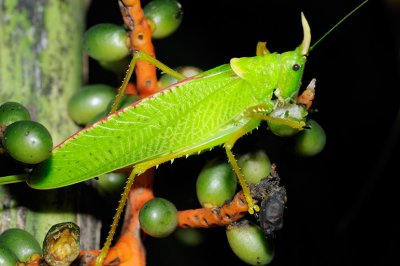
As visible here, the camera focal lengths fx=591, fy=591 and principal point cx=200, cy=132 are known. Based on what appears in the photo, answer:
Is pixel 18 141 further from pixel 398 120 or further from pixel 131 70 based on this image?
pixel 398 120

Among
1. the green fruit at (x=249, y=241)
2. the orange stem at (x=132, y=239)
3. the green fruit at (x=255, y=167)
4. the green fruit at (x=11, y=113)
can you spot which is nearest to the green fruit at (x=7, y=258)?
the orange stem at (x=132, y=239)

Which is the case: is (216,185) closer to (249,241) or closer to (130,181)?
(249,241)

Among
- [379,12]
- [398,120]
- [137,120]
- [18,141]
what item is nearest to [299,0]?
[379,12]

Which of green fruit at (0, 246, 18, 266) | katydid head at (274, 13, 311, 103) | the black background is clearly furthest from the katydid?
the black background

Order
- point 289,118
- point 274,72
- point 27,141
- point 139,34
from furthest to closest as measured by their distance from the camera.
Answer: point 274,72, point 139,34, point 289,118, point 27,141

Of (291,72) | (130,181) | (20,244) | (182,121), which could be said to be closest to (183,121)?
(182,121)

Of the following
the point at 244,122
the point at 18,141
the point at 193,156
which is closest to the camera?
the point at 18,141
